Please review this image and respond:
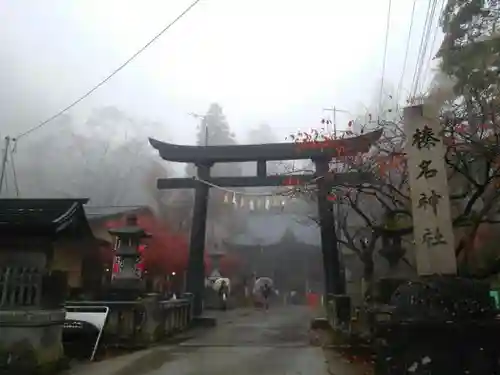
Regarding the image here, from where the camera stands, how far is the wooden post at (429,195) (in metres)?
6.33

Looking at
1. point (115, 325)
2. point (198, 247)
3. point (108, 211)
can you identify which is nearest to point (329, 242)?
point (198, 247)

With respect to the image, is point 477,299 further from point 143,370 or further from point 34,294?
point 34,294

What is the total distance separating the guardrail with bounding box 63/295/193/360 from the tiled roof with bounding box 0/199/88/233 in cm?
278

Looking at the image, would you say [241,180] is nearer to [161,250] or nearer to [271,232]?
[161,250]

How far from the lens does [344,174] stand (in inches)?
558

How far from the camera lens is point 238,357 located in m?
10.8

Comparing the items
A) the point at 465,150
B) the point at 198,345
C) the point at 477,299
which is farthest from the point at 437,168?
the point at 198,345

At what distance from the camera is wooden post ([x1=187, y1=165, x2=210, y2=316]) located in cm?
1945

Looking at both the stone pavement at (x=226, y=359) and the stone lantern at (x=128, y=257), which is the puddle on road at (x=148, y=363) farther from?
the stone lantern at (x=128, y=257)

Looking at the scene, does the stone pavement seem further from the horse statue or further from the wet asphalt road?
the horse statue

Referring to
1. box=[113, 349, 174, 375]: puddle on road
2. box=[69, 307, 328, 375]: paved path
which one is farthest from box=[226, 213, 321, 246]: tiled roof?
box=[113, 349, 174, 375]: puddle on road

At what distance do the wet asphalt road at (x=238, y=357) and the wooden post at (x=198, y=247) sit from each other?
3458 mm

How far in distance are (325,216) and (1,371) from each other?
12.5m

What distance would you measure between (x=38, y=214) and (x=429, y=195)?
6.80 meters
